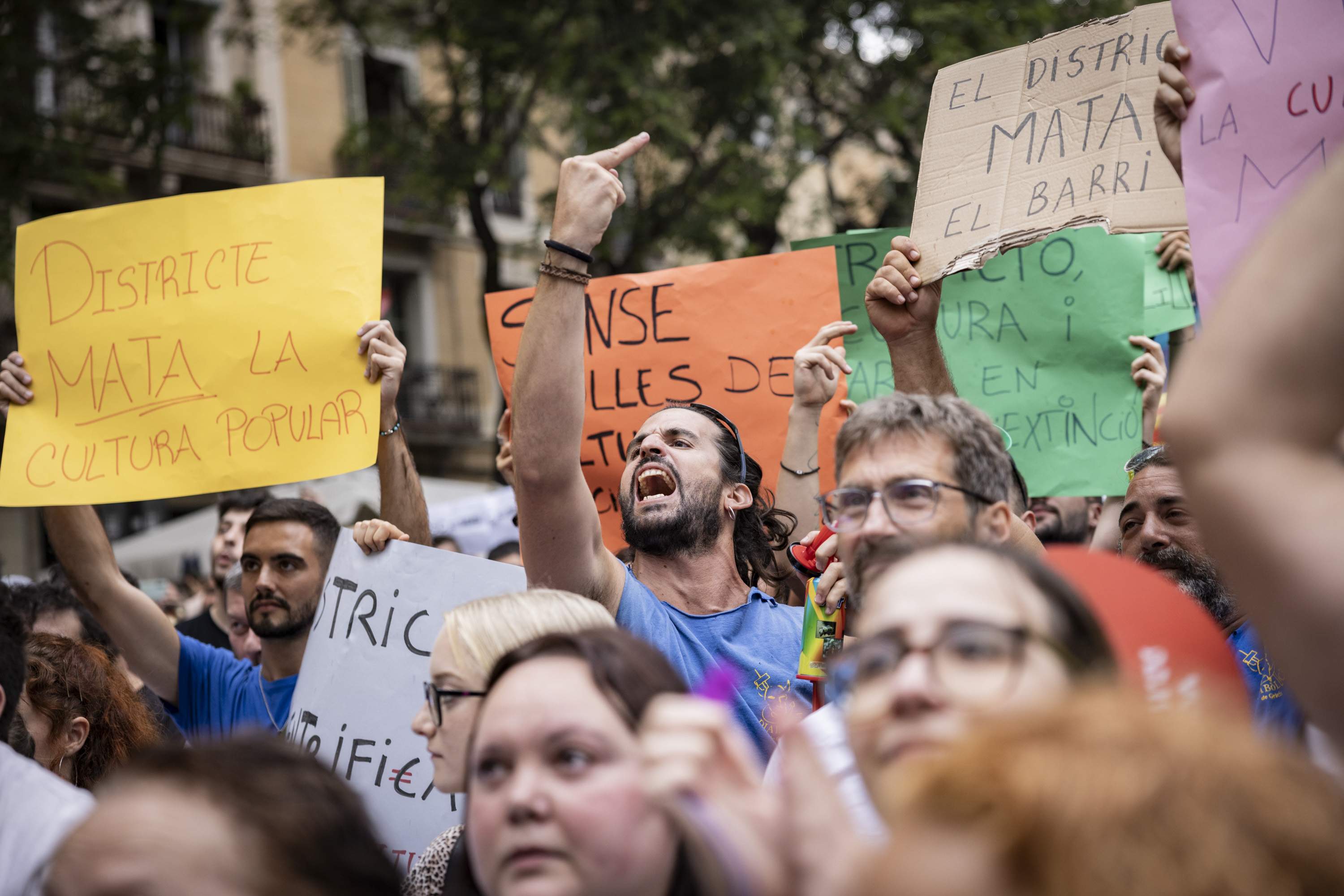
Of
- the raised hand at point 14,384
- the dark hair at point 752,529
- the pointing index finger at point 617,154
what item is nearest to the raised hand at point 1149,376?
the dark hair at point 752,529

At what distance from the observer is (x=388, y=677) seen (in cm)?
313

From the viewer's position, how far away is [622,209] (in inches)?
522

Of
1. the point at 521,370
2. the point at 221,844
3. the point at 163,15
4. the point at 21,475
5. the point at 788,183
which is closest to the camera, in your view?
the point at 221,844

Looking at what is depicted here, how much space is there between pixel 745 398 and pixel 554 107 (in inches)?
392

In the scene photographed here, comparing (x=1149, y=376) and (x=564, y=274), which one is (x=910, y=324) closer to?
(x=564, y=274)

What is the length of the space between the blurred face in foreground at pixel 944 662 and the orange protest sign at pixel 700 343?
8.11ft

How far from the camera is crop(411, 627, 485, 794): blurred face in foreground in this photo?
205 cm

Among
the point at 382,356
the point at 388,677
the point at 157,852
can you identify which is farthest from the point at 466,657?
the point at 382,356

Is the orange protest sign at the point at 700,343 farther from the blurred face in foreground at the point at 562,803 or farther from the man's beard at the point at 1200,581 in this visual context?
the blurred face in foreground at the point at 562,803

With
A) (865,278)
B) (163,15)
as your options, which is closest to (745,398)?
(865,278)

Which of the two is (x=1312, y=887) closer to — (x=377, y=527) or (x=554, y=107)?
(x=377, y=527)

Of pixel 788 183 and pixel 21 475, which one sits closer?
pixel 21 475

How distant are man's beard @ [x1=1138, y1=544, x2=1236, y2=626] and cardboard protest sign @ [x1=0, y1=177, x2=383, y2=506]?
210 centimetres

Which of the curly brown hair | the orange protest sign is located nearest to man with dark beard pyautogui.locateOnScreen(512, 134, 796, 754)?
the orange protest sign
